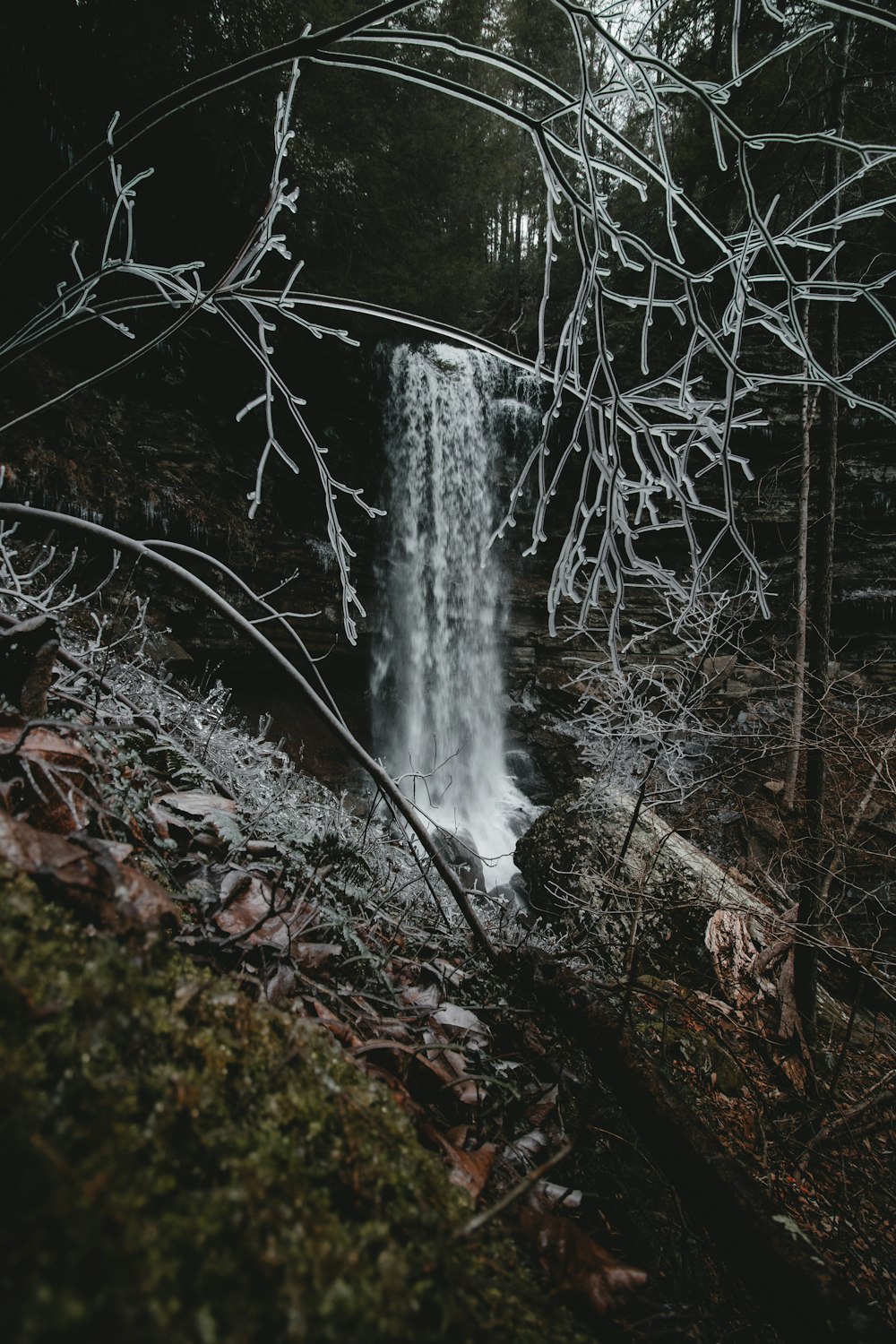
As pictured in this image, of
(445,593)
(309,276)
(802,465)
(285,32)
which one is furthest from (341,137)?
(802,465)

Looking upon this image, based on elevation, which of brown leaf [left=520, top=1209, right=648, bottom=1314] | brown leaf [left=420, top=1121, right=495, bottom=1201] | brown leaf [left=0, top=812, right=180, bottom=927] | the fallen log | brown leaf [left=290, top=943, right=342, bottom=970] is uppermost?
brown leaf [left=0, top=812, right=180, bottom=927]

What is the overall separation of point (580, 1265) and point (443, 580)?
41.2 ft

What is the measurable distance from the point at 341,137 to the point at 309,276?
2.91 m

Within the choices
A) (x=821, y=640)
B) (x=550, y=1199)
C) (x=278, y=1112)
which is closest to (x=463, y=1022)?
(x=550, y=1199)

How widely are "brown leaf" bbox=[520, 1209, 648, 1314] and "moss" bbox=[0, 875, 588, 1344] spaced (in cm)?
21

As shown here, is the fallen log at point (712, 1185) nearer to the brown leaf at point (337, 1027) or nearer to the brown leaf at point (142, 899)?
the brown leaf at point (337, 1027)

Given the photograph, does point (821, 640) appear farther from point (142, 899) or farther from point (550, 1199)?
point (142, 899)

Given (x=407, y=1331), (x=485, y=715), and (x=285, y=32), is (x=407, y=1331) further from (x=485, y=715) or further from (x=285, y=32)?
(x=285, y=32)

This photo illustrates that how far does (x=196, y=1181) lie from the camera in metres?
0.52

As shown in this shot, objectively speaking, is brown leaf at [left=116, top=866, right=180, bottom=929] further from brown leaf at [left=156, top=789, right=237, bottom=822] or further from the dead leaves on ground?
brown leaf at [left=156, top=789, right=237, bottom=822]

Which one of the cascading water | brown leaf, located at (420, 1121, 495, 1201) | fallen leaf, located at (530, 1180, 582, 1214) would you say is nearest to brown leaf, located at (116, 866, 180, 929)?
brown leaf, located at (420, 1121, 495, 1201)

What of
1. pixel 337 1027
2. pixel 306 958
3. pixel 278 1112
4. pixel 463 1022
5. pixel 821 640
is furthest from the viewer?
pixel 821 640

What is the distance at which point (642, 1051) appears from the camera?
1.52m

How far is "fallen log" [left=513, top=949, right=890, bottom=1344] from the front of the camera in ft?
3.03
